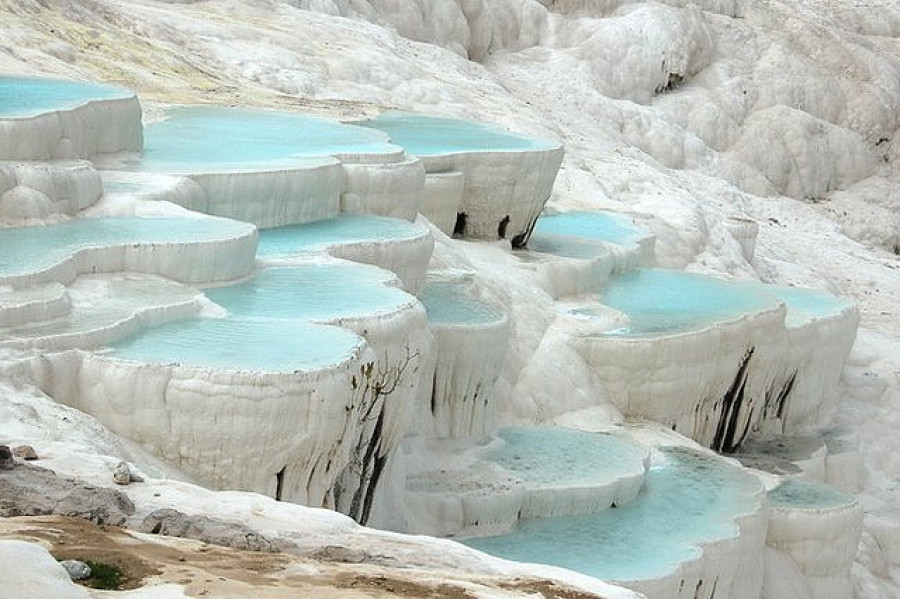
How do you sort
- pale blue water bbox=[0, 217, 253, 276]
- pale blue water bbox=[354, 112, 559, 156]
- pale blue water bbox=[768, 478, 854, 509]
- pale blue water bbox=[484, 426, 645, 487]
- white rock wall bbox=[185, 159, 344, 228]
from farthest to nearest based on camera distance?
pale blue water bbox=[354, 112, 559, 156], pale blue water bbox=[768, 478, 854, 509], white rock wall bbox=[185, 159, 344, 228], pale blue water bbox=[484, 426, 645, 487], pale blue water bbox=[0, 217, 253, 276]

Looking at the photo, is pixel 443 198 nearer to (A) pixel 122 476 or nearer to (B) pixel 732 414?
(B) pixel 732 414

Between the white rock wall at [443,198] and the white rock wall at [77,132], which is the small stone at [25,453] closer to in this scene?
the white rock wall at [77,132]

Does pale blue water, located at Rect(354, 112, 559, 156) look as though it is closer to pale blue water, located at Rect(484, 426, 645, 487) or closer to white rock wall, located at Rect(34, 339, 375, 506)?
pale blue water, located at Rect(484, 426, 645, 487)

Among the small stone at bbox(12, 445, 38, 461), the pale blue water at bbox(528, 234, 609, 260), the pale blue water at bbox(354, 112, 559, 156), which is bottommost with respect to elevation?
the pale blue water at bbox(528, 234, 609, 260)

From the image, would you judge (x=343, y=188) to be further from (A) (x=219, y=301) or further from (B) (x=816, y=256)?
(B) (x=816, y=256)

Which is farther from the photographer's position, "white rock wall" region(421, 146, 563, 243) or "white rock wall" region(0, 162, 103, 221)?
"white rock wall" region(421, 146, 563, 243)

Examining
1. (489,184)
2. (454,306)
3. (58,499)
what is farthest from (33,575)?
(489,184)

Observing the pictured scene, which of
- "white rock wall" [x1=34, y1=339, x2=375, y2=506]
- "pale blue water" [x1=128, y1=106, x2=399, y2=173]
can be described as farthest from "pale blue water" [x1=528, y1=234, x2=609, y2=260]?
"white rock wall" [x1=34, y1=339, x2=375, y2=506]

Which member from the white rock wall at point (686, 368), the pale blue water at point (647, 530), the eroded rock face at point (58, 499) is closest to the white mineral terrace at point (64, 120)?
the pale blue water at point (647, 530)
